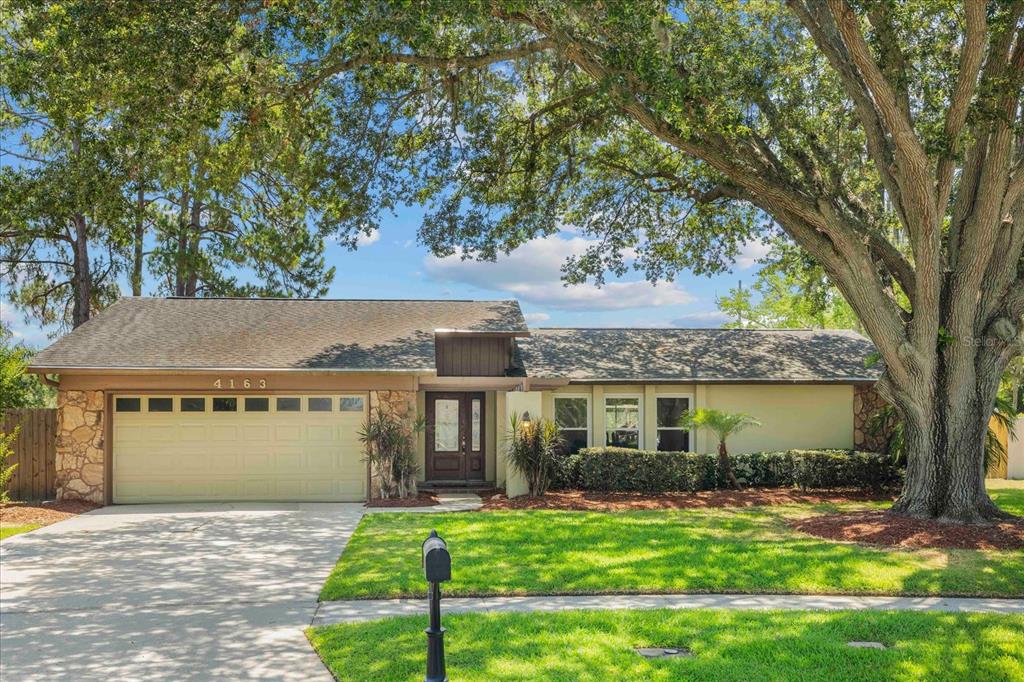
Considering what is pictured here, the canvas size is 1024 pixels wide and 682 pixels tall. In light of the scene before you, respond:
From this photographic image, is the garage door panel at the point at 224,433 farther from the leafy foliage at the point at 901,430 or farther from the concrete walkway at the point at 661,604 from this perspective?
the leafy foliage at the point at 901,430

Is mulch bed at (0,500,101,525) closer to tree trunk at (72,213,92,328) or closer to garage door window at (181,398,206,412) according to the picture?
garage door window at (181,398,206,412)

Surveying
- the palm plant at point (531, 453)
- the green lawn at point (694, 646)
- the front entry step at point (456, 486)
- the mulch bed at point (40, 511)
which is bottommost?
the front entry step at point (456, 486)

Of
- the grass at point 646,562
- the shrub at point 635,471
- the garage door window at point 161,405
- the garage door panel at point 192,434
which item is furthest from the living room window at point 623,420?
the garage door window at point 161,405

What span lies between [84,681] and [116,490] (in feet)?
35.3

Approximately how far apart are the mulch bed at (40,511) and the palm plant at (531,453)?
787 centimetres

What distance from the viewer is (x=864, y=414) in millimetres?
18578

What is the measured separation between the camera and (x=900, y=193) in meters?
12.2

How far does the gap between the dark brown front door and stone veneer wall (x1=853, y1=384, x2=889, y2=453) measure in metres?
8.70

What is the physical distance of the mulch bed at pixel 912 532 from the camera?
10.4 metres

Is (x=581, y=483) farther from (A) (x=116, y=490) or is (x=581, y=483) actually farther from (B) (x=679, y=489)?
(A) (x=116, y=490)

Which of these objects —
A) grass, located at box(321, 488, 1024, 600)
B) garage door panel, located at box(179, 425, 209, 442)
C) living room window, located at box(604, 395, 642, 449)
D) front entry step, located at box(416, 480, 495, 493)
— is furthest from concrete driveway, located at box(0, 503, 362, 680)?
living room window, located at box(604, 395, 642, 449)

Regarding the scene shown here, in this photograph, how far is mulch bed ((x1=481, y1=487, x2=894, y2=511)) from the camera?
47.6 ft

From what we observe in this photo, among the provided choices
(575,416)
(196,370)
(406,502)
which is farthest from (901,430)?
(196,370)

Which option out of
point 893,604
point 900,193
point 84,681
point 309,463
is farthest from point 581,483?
point 84,681
